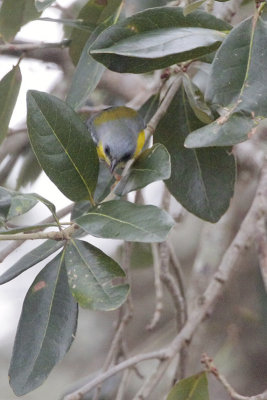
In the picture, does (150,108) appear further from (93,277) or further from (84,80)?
(93,277)

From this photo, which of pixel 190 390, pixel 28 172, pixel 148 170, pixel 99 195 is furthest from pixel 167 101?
pixel 28 172

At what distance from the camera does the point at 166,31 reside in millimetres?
1139

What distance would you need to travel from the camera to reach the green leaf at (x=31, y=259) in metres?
1.12

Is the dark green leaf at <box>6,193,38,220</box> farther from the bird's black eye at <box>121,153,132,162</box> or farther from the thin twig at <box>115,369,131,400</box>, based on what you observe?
the bird's black eye at <box>121,153,132,162</box>

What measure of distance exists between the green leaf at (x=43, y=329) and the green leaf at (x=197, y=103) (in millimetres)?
371

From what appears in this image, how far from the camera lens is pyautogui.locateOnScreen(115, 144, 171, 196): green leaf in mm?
1107

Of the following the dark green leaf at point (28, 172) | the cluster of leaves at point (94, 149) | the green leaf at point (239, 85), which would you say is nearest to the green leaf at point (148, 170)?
the cluster of leaves at point (94, 149)

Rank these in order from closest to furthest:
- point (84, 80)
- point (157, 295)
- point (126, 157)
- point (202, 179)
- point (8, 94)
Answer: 1. point (84, 80)
2. point (202, 179)
3. point (8, 94)
4. point (157, 295)
5. point (126, 157)

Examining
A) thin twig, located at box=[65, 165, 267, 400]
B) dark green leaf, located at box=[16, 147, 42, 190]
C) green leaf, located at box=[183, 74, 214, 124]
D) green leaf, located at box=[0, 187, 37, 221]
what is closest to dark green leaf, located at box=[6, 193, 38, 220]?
green leaf, located at box=[0, 187, 37, 221]

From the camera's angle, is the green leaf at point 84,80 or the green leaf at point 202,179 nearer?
the green leaf at point 84,80

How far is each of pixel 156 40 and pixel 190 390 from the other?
0.72 meters

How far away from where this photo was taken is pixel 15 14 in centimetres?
160

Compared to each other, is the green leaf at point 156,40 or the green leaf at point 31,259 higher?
the green leaf at point 156,40

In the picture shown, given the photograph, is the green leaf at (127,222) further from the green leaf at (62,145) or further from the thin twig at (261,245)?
the thin twig at (261,245)
